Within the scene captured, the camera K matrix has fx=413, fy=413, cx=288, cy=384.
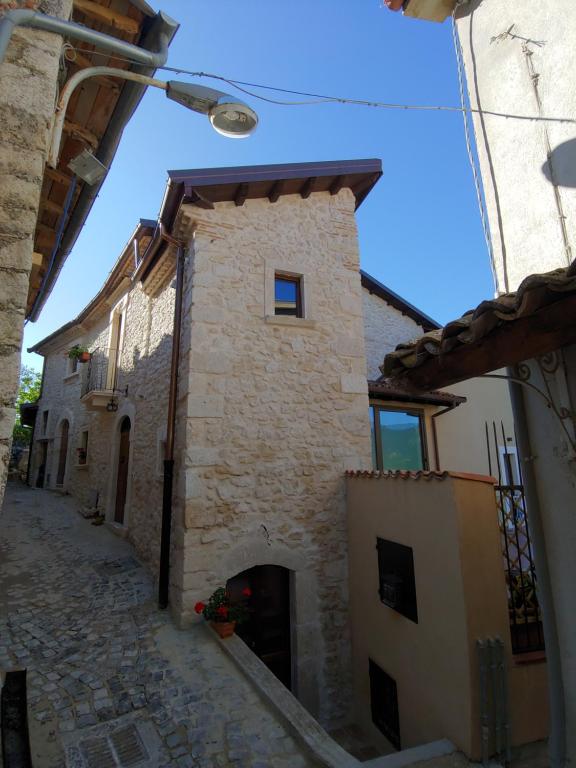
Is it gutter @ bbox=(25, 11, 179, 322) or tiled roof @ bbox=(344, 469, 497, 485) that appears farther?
tiled roof @ bbox=(344, 469, 497, 485)

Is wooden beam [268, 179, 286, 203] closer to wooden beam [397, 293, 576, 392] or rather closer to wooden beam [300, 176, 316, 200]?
wooden beam [300, 176, 316, 200]

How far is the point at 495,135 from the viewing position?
319cm

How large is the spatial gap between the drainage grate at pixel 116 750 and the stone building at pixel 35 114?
326 centimetres

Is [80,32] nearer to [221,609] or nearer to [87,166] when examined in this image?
[87,166]

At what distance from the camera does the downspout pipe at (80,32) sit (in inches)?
67.4

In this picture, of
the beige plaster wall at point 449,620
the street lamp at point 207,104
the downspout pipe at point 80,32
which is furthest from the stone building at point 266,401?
the downspout pipe at point 80,32

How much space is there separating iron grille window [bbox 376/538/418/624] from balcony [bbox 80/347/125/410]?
23.8 feet

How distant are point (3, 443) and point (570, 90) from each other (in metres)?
3.73

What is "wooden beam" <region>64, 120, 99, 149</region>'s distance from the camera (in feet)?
9.56

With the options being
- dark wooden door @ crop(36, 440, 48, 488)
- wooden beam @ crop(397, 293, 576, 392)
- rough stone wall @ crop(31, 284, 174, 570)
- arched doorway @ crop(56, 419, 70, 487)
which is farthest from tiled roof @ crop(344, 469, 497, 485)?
dark wooden door @ crop(36, 440, 48, 488)

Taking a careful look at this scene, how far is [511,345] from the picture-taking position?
7.23 feet

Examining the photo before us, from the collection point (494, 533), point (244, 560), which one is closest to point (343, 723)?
point (244, 560)

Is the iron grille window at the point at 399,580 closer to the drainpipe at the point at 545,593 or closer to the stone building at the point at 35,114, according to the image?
the drainpipe at the point at 545,593

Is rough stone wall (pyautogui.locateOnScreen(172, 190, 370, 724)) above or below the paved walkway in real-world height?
above
